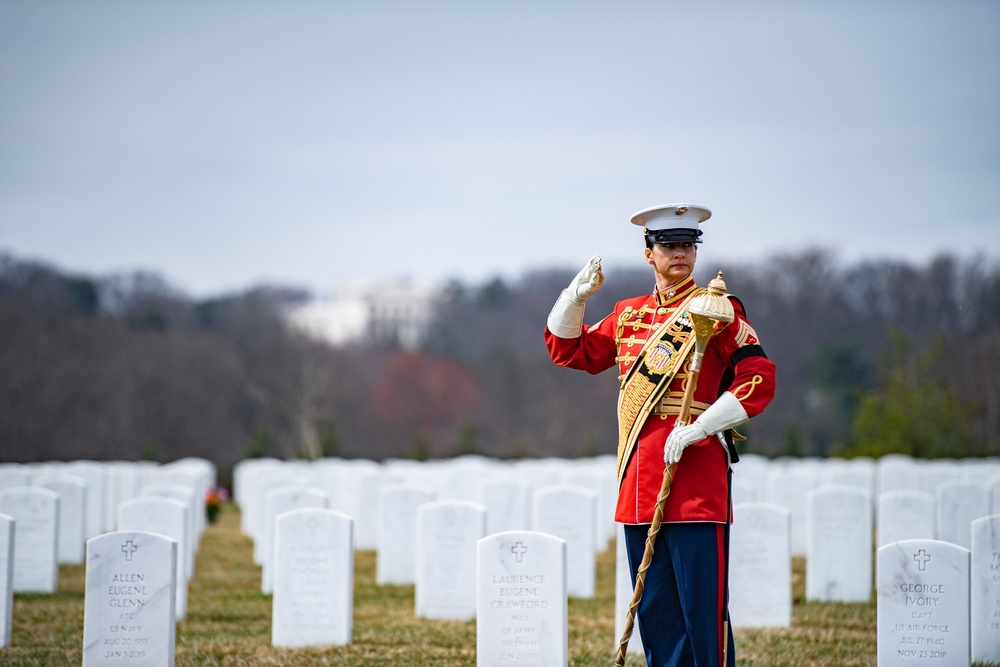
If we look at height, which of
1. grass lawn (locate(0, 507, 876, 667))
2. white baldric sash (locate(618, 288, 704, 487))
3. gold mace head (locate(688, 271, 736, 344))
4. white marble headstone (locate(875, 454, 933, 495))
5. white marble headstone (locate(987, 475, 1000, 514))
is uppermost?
gold mace head (locate(688, 271, 736, 344))

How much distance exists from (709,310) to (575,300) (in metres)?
0.67

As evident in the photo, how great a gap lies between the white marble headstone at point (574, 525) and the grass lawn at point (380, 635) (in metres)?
0.22

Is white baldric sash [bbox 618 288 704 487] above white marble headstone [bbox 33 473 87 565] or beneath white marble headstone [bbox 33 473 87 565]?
above

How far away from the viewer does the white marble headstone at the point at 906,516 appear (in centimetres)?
1094

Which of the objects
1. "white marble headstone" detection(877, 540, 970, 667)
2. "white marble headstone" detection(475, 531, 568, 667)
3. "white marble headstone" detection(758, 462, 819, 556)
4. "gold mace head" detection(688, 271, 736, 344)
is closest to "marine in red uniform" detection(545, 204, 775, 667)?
"gold mace head" detection(688, 271, 736, 344)

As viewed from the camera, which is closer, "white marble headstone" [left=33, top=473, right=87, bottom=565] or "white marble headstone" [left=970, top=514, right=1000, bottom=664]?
"white marble headstone" [left=970, top=514, right=1000, bottom=664]

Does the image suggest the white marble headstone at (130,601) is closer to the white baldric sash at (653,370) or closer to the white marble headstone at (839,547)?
the white baldric sash at (653,370)

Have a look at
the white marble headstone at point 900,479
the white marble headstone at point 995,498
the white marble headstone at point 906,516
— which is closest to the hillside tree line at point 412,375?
the white marble headstone at point 900,479

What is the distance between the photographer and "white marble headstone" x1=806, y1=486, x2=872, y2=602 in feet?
33.6

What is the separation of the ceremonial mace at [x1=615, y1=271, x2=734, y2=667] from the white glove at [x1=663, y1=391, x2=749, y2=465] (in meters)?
0.09

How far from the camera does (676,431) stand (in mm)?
5133

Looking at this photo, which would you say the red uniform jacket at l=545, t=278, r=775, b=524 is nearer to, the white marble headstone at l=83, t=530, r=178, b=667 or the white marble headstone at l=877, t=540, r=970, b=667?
the white marble headstone at l=877, t=540, r=970, b=667

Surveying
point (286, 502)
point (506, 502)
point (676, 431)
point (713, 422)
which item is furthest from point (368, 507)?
point (713, 422)

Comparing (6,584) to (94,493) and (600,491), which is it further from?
→ (600,491)
